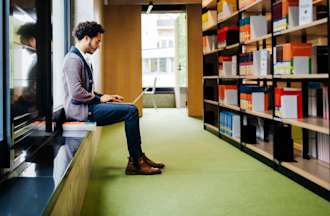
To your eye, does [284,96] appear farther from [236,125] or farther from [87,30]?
[87,30]

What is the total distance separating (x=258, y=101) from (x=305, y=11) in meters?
1.27

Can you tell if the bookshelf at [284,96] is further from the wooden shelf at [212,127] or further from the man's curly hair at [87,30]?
the man's curly hair at [87,30]

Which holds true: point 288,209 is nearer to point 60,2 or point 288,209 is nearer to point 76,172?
point 76,172

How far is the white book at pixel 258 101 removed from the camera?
3.94 m

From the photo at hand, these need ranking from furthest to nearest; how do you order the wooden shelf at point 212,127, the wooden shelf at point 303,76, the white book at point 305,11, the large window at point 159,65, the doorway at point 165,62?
1. the large window at point 159,65
2. the doorway at point 165,62
3. the wooden shelf at point 212,127
4. the white book at point 305,11
5. the wooden shelf at point 303,76

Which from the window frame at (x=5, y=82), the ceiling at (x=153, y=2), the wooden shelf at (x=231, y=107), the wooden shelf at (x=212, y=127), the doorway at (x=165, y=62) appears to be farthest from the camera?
the doorway at (x=165, y=62)

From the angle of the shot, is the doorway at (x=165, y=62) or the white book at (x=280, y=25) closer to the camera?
the white book at (x=280, y=25)

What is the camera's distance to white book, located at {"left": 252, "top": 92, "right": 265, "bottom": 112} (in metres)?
3.94

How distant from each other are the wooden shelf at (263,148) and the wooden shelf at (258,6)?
1412mm

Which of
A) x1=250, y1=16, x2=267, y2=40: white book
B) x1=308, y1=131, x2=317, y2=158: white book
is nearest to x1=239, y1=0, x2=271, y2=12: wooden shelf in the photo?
x1=250, y1=16, x2=267, y2=40: white book

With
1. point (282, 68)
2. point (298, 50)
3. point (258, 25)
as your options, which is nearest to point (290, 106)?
point (282, 68)

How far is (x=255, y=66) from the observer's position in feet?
13.2

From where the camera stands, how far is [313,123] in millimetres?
2830

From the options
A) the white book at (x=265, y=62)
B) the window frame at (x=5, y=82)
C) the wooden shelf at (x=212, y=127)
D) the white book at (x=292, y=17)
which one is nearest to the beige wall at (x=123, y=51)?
the wooden shelf at (x=212, y=127)
